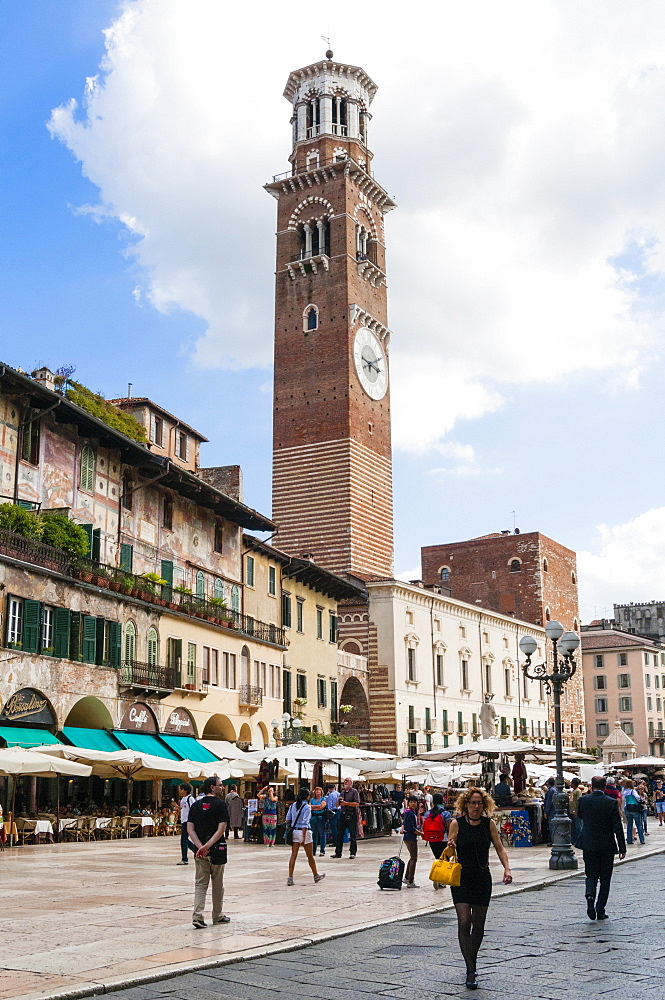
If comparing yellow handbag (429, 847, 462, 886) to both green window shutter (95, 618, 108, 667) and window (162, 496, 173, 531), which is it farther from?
window (162, 496, 173, 531)

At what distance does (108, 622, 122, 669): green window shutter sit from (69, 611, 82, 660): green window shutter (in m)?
1.61

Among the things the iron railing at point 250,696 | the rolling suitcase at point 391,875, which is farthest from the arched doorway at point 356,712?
the rolling suitcase at point 391,875

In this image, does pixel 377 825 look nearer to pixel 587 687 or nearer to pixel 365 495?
pixel 365 495

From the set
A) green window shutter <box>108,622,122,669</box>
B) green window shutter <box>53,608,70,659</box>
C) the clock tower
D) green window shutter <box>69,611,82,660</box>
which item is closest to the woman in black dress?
green window shutter <box>53,608,70,659</box>

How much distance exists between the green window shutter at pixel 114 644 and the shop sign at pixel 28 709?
129 inches

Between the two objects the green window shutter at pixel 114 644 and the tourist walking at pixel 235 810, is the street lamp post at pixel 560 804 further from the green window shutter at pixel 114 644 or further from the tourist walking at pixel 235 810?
the green window shutter at pixel 114 644

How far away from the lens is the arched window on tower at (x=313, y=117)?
6669 centimetres

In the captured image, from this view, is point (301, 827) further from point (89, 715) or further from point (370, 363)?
point (370, 363)

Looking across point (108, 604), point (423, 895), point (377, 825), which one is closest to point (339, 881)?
point (423, 895)

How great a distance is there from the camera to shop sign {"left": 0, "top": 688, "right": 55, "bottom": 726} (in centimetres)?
2489

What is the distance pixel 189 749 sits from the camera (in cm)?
3198

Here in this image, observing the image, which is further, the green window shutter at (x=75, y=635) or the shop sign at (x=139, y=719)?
the shop sign at (x=139, y=719)

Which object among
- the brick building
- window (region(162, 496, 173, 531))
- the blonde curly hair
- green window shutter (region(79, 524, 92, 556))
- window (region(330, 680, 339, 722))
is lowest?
the blonde curly hair

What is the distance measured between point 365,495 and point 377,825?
3081 cm
